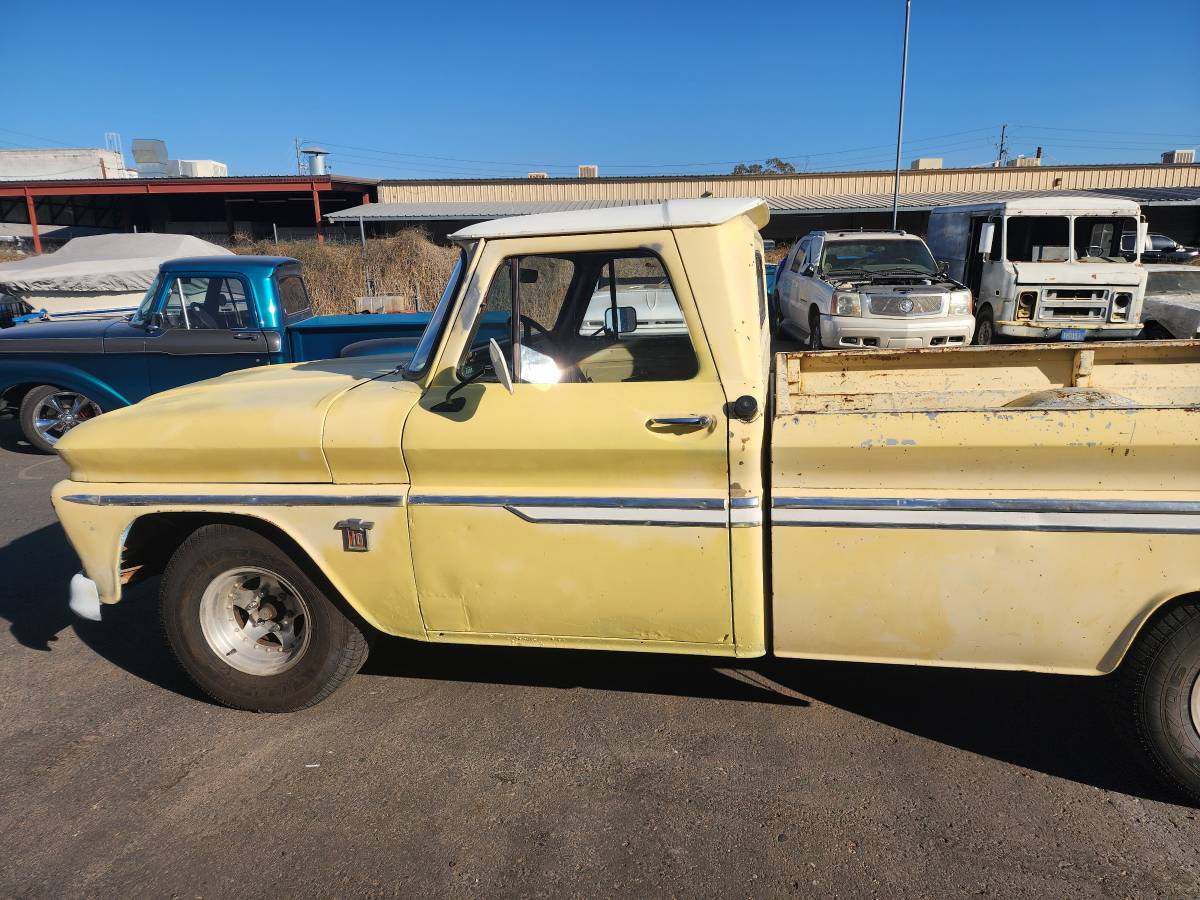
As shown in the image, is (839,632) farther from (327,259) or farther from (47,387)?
(327,259)

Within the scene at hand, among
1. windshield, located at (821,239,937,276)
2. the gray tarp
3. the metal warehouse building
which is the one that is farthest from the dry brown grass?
the metal warehouse building

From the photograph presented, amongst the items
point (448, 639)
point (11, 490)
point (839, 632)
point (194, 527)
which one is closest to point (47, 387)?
point (11, 490)

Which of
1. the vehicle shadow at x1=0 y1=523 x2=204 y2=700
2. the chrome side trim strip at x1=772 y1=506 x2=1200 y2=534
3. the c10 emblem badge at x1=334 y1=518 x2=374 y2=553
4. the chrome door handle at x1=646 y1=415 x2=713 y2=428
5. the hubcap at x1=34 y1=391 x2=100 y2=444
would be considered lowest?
the vehicle shadow at x1=0 y1=523 x2=204 y2=700

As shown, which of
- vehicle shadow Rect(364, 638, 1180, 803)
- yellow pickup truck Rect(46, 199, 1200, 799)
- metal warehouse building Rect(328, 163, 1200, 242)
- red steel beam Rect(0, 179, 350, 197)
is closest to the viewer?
yellow pickup truck Rect(46, 199, 1200, 799)

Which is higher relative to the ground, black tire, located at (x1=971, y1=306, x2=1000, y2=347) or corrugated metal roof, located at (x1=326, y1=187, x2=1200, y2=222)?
corrugated metal roof, located at (x1=326, y1=187, x2=1200, y2=222)

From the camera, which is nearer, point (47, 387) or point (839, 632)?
point (839, 632)

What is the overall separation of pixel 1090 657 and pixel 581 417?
1.88 metres

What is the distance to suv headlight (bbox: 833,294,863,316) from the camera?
38.3ft

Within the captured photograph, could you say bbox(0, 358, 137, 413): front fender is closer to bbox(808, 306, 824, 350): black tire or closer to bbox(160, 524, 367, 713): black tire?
bbox(160, 524, 367, 713): black tire

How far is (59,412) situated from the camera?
8.48 metres

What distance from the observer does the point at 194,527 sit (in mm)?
3518

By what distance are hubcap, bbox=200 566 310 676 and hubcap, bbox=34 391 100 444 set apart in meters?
6.20

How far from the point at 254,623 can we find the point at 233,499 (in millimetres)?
640

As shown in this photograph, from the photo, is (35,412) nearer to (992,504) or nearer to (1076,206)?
(992,504)
